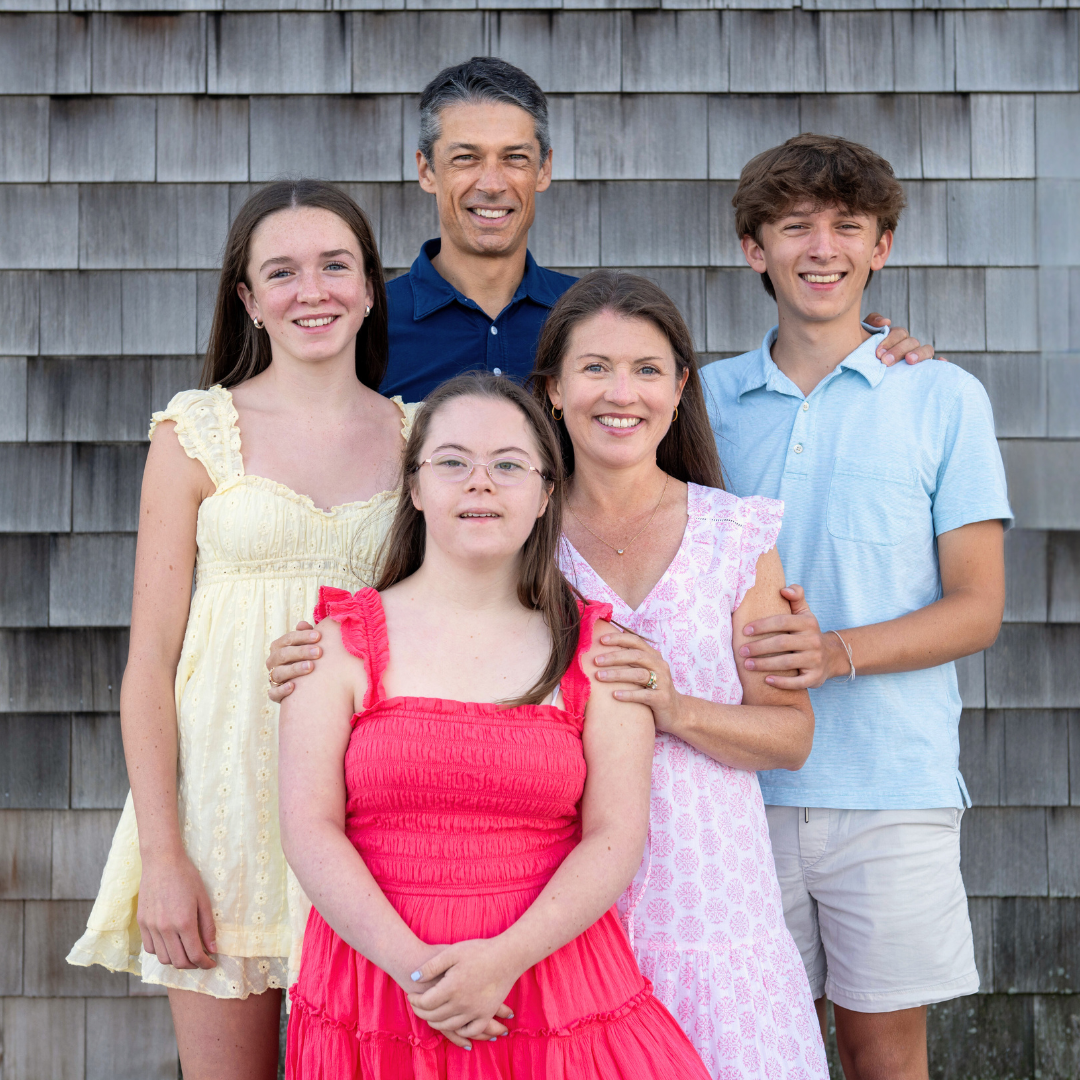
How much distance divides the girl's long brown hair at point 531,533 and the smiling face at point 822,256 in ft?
2.27

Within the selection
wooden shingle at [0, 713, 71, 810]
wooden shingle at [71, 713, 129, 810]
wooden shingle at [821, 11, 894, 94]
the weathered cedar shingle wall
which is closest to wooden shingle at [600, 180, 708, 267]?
the weathered cedar shingle wall

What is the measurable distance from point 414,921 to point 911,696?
3.46 ft

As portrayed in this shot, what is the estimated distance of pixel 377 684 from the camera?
1535mm

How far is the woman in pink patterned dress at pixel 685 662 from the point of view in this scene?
162 cm

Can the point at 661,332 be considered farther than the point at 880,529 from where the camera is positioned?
No

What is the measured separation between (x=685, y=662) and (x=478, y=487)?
457 mm

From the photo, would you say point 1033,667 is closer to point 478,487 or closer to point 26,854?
point 478,487

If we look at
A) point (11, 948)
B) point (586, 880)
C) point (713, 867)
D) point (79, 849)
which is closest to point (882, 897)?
point (713, 867)

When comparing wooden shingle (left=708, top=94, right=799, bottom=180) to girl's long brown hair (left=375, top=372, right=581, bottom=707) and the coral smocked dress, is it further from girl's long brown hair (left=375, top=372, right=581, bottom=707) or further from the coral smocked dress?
the coral smocked dress

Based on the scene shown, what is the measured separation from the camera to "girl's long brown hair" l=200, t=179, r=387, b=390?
189 centimetres

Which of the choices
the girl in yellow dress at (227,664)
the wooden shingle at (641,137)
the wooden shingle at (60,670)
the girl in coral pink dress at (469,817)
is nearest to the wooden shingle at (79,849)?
the wooden shingle at (60,670)

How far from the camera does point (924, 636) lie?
6.32 feet

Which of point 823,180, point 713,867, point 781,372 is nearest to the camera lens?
point 713,867

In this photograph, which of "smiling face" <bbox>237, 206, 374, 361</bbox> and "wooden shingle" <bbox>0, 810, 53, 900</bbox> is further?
"wooden shingle" <bbox>0, 810, 53, 900</bbox>
